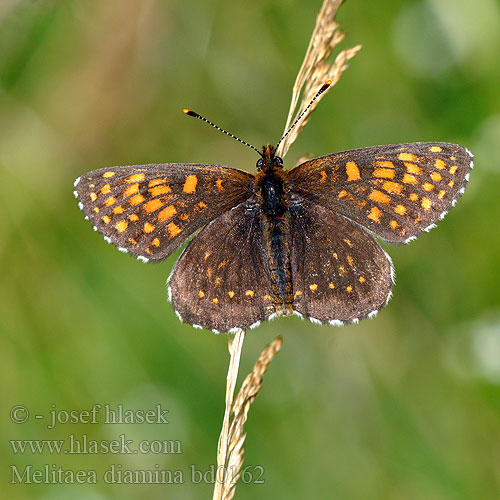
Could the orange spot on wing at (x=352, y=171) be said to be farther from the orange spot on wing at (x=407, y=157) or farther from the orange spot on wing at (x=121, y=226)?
the orange spot on wing at (x=121, y=226)

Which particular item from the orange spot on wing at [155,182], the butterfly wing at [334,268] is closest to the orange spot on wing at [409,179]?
the butterfly wing at [334,268]

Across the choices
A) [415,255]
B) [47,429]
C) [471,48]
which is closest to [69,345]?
[47,429]

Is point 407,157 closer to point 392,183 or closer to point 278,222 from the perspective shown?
point 392,183

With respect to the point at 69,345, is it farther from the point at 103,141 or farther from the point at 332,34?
the point at 332,34

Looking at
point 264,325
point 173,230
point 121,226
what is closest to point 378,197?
point 173,230

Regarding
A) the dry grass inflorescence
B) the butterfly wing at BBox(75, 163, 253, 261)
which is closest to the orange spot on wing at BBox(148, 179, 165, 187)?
the butterfly wing at BBox(75, 163, 253, 261)

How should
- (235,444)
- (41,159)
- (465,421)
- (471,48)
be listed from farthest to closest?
(41,159)
(471,48)
(465,421)
(235,444)

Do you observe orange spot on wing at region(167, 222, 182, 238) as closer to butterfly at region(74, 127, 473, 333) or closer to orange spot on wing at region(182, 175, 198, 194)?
butterfly at region(74, 127, 473, 333)
